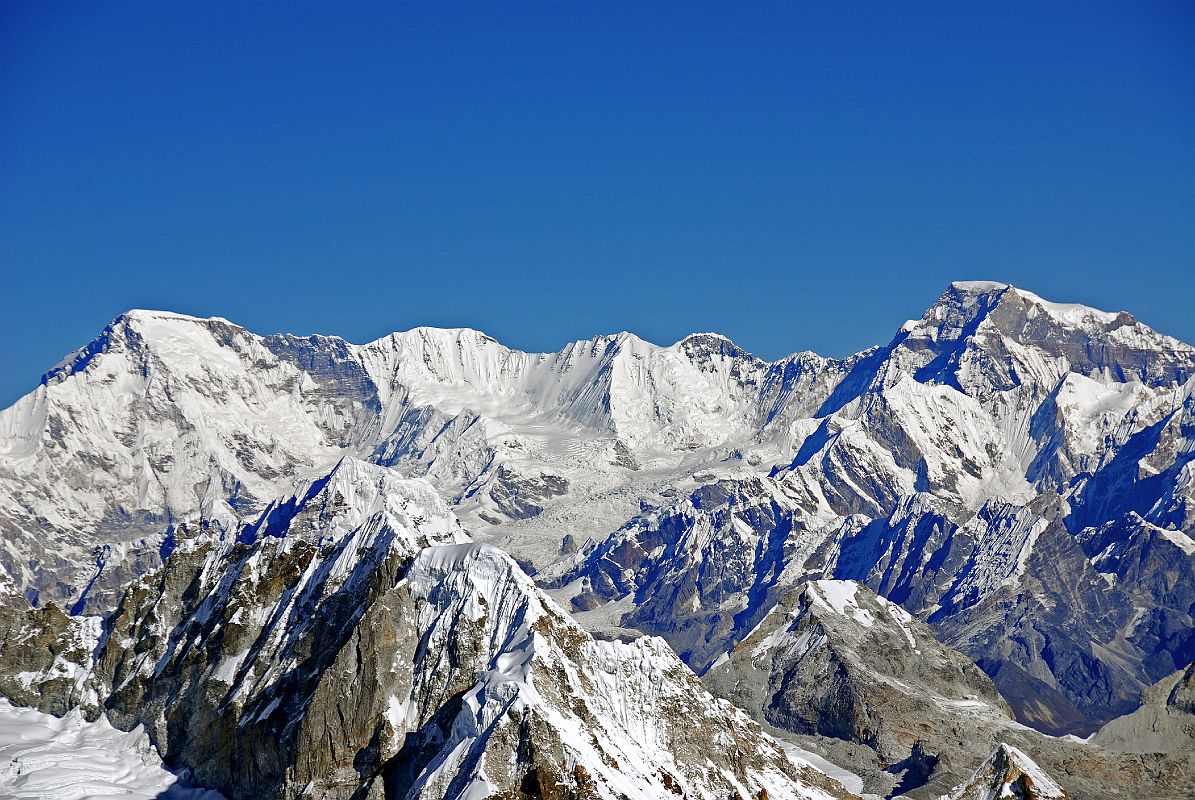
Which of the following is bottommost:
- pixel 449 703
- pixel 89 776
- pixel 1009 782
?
pixel 89 776

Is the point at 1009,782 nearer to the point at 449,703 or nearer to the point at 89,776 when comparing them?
the point at 449,703

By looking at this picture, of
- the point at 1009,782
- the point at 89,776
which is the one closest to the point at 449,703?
the point at 1009,782

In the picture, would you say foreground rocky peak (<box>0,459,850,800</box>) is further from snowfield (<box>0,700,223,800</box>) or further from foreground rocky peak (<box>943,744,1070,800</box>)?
foreground rocky peak (<box>943,744,1070,800</box>)

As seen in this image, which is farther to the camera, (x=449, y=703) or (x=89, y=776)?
(x=89, y=776)

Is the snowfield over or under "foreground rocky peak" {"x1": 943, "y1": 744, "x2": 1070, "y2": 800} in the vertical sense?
under

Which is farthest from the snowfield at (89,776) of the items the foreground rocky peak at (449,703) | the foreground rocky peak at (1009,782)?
the foreground rocky peak at (1009,782)

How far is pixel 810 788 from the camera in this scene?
176875 mm

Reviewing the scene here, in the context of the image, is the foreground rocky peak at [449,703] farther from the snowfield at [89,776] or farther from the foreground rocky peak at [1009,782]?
the foreground rocky peak at [1009,782]

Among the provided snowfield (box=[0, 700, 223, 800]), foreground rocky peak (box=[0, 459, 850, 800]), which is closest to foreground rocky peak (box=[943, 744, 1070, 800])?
foreground rocky peak (box=[0, 459, 850, 800])

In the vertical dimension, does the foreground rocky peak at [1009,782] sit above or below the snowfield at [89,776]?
above

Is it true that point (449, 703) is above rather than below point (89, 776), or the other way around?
above

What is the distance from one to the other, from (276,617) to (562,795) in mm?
69744

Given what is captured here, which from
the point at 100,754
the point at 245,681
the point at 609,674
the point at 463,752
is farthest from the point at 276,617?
the point at 463,752

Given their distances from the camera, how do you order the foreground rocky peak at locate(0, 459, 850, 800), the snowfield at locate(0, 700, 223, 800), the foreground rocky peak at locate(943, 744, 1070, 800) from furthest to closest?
the snowfield at locate(0, 700, 223, 800)
the foreground rocky peak at locate(943, 744, 1070, 800)
the foreground rocky peak at locate(0, 459, 850, 800)
